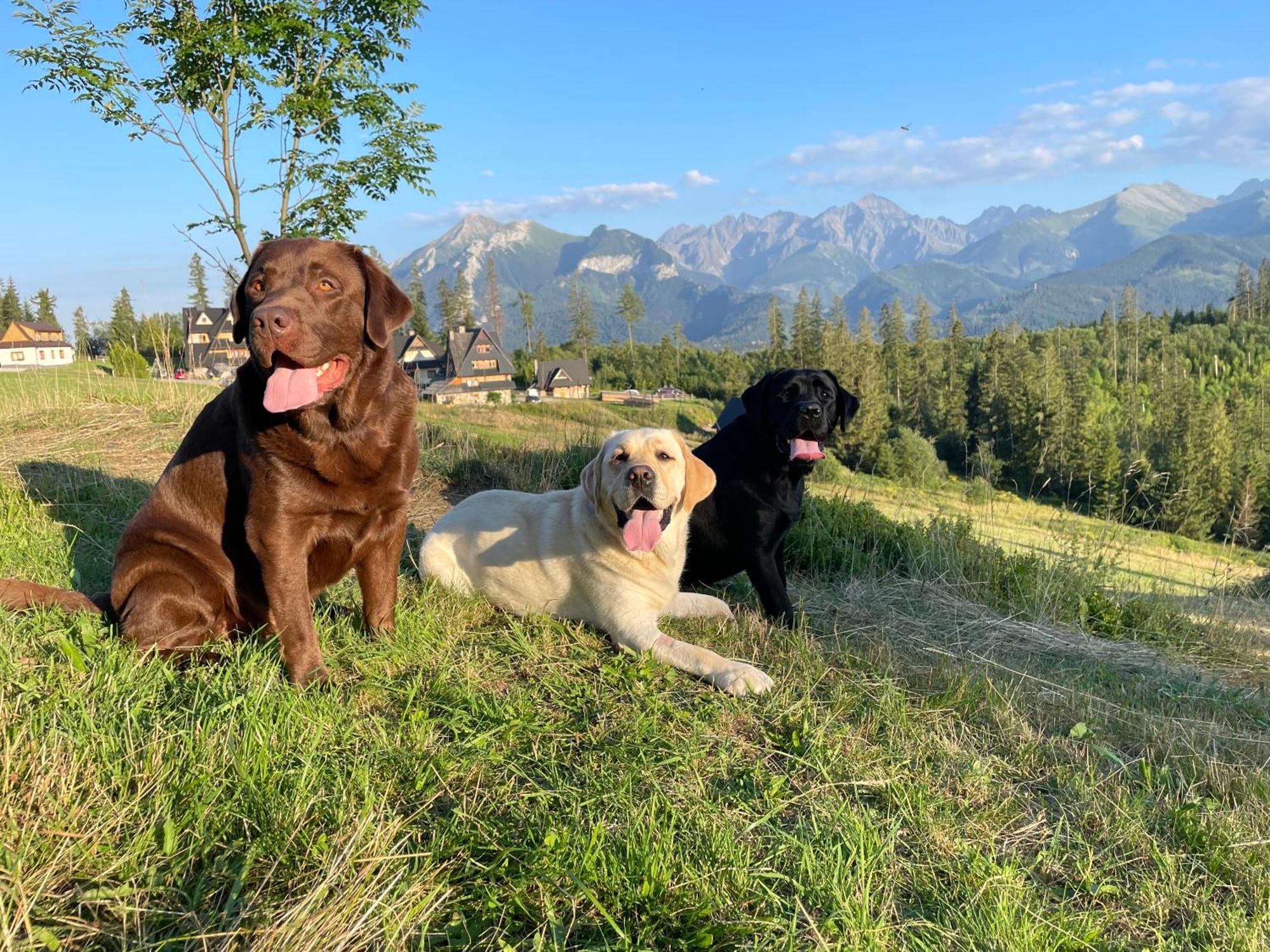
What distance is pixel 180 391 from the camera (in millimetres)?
10555

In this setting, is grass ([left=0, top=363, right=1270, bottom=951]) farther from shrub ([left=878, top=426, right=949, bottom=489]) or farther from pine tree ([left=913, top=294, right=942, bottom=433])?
pine tree ([left=913, top=294, right=942, bottom=433])

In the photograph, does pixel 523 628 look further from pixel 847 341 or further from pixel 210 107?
pixel 847 341

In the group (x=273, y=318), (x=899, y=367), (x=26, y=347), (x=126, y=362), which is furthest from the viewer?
(x=899, y=367)

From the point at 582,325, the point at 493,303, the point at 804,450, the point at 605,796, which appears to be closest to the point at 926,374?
the point at 582,325

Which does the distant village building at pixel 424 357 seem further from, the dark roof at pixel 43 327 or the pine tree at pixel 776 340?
the pine tree at pixel 776 340

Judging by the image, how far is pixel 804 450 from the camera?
4859 millimetres

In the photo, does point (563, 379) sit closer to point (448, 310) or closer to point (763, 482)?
point (448, 310)

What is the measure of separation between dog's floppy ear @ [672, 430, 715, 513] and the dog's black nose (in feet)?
1.05

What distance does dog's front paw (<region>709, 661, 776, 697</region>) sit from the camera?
10.7 feet

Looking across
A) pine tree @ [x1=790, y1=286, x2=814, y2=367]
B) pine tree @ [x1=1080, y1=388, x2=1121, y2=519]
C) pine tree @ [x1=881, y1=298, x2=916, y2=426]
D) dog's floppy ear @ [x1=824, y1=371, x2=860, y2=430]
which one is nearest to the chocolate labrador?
dog's floppy ear @ [x1=824, y1=371, x2=860, y2=430]

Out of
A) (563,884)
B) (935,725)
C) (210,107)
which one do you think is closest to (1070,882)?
(935,725)

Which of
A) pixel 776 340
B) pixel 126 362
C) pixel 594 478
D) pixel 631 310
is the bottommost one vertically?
pixel 594 478

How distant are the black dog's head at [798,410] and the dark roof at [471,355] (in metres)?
80.1

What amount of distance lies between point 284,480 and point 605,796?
1841 mm
